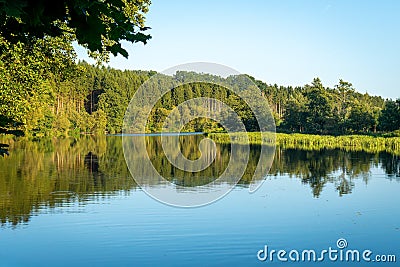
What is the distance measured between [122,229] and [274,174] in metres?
12.3

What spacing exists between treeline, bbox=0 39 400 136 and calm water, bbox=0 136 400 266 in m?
2.95

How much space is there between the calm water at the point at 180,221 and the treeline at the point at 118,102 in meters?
2.95

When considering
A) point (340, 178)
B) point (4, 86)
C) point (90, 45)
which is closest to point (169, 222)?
point (4, 86)

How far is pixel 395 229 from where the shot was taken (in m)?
10.4

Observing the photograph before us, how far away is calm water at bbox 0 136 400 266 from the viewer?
8.52 m

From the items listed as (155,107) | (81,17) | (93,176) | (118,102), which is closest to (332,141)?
(93,176)

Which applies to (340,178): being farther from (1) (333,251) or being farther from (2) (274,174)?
(1) (333,251)

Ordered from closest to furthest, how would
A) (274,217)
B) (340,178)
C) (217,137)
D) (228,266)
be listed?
(228,266) → (274,217) → (340,178) → (217,137)

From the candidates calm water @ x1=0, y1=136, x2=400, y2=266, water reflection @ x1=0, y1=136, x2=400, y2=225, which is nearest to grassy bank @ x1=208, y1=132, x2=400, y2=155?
water reflection @ x1=0, y1=136, x2=400, y2=225

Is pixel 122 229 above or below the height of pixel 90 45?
below

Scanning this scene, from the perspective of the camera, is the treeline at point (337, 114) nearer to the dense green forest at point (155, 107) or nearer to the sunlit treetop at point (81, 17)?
the dense green forest at point (155, 107)

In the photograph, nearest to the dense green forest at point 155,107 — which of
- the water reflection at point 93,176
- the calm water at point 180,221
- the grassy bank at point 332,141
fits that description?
the water reflection at point 93,176

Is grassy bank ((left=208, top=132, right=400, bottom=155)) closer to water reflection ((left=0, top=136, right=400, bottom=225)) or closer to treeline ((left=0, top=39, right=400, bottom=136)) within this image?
treeline ((left=0, top=39, right=400, bottom=136))

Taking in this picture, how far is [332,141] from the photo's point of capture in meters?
43.7
